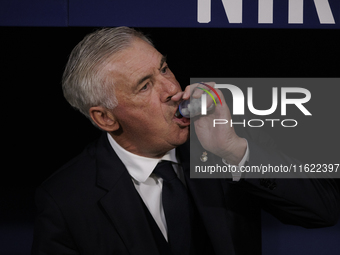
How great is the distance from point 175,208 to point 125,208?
0.18m

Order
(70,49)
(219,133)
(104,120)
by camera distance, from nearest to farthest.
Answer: (219,133), (104,120), (70,49)

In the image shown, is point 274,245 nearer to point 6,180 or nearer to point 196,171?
point 196,171

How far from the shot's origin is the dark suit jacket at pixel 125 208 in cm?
116

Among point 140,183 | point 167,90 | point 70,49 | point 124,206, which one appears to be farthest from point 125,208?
point 70,49

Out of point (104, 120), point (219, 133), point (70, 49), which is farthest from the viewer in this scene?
point (70, 49)

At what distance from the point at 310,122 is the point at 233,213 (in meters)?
0.69

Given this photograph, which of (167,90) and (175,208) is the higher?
(167,90)

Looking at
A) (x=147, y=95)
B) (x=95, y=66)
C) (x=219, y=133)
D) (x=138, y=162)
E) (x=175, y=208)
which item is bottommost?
(x=175, y=208)

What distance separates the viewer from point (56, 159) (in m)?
1.76

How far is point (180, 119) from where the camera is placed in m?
1.21

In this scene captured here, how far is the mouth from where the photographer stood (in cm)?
120

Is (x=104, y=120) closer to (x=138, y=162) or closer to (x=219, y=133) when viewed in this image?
(x=138, y=162)

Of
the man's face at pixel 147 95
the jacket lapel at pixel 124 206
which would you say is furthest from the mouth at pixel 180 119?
the jacket lapel at pixel 124 206

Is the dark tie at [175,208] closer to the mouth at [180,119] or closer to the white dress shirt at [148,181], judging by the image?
the white dress shirt at [148,181]
